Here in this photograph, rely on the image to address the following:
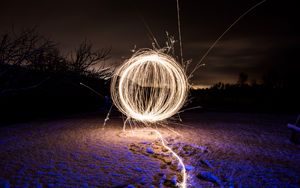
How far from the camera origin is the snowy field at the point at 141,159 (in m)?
3.83

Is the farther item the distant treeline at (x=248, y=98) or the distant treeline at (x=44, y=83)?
the distant treeline at (x=248, y=98)

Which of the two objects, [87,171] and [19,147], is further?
[19,147]

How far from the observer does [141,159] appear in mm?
4895

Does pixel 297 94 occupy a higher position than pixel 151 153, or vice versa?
pixel 297 94

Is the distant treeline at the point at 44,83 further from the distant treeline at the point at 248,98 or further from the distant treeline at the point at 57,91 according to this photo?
the distant treeline at the point at 248,98

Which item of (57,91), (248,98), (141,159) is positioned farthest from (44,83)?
(248,98)

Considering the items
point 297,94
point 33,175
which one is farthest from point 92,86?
point 297,94

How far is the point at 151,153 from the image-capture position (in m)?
5.40

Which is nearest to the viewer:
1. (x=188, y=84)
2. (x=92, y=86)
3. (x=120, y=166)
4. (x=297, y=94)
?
(x=120, y=166)

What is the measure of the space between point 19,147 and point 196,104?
46.5 feet

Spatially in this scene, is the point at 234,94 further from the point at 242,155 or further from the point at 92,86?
the point at 242,155

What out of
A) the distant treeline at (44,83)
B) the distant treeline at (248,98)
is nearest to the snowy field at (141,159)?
the distant treeline at (44,83)

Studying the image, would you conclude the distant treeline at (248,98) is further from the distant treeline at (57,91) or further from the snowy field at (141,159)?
the snowy field at (141,159)

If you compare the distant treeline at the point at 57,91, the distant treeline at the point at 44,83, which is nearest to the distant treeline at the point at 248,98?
the distant treeline at the point at 57,91
